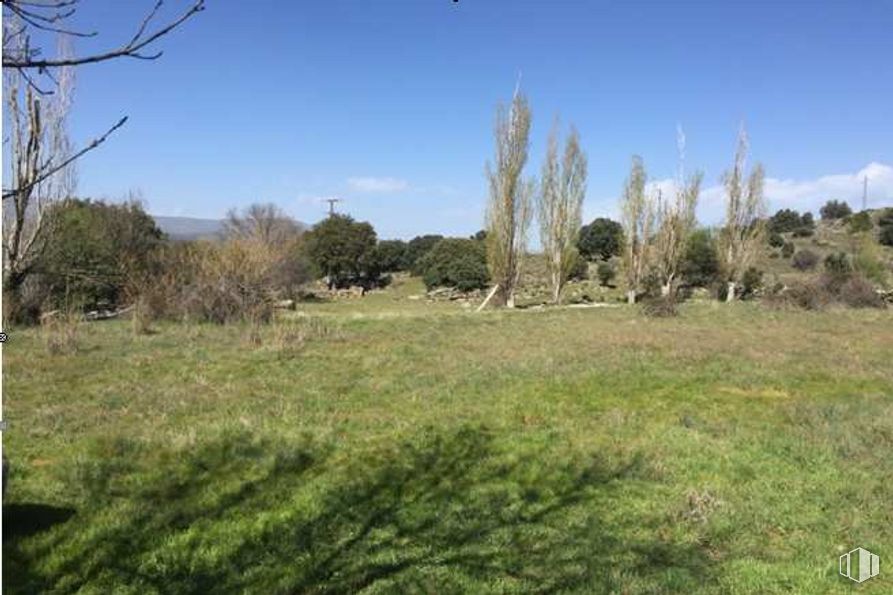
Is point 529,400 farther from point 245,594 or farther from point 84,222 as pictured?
point 84,222

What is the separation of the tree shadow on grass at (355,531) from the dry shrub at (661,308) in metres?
15.6

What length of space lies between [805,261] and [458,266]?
816 inches

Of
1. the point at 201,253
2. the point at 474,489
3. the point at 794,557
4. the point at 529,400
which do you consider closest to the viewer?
the point at 794,557

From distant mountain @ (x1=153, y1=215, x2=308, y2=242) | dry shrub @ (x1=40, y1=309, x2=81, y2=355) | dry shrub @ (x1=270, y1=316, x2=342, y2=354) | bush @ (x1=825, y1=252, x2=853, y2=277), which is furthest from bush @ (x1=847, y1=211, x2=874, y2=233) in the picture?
dry shrub @ (x1=40, y1=309, x2=81, y2=355)

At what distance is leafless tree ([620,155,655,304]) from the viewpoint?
30625 mm

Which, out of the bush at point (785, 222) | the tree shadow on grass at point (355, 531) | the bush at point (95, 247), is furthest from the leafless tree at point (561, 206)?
the bush at point (785, 222)

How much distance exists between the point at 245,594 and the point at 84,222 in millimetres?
22086

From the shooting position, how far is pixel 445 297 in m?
37.8

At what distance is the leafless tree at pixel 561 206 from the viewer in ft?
93.5

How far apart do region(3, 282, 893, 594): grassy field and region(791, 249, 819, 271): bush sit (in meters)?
33.0

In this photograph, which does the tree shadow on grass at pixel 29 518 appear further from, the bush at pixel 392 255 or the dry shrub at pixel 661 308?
the bush at pixel 392 255

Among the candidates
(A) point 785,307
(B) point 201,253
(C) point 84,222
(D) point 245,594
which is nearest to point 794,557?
(D) point 245,594

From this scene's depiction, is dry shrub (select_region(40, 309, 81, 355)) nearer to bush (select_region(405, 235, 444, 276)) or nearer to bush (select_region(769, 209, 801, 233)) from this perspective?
bush (select_region(405, 235, 444, 276))

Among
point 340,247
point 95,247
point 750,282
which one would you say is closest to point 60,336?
point 95,247
